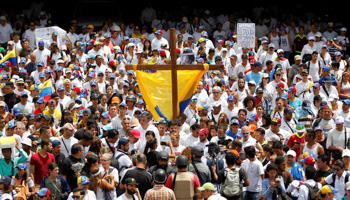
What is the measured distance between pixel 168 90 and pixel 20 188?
3502 millimetres

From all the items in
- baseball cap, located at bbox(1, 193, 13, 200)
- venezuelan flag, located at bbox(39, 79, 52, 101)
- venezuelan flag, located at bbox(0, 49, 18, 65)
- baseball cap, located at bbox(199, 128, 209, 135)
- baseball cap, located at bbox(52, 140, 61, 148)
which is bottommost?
baseball cap, located at bbox(1, 193, 13, 200)

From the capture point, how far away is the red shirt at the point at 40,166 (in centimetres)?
1109

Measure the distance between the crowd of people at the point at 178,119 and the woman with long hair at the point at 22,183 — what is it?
2 centimetres

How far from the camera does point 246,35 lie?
1861cm

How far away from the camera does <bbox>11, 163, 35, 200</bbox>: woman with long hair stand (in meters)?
10.6

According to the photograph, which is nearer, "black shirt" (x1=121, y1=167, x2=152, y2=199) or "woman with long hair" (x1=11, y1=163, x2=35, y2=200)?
"black shirt" (x1=121, y1=167, x2=152, y2=199)

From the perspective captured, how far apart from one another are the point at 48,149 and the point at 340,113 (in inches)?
262

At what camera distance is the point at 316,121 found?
46.3ft

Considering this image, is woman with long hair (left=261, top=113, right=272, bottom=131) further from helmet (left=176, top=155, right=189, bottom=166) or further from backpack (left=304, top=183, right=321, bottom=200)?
helmet (left=176, top=155, right=189, bottom=166)

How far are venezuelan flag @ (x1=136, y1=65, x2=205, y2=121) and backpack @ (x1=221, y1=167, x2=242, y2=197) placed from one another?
255cm

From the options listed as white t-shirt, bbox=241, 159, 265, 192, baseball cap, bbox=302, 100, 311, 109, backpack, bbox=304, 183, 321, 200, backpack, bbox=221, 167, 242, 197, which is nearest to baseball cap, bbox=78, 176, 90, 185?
backpack, bbox=221, 167, 242, 197

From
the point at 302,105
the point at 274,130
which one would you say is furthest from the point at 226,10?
the point at 274,130

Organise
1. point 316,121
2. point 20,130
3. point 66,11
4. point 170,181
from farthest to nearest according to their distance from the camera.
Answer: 1. point 66,11
2. point 316,121
3. point 20,130
4. point 170,181

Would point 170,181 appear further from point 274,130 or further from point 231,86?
point 231,86
